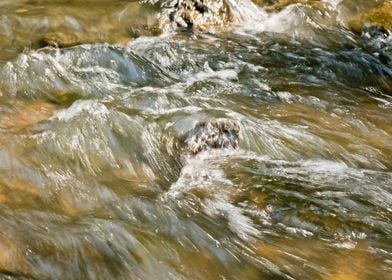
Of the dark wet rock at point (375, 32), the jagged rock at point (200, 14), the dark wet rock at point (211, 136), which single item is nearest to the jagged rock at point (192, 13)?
the jagged rock at point (200, 14)

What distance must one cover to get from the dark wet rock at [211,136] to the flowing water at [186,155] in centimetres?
10

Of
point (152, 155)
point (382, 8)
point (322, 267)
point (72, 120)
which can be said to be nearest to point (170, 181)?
point (152, 155)

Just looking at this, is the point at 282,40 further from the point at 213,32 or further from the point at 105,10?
the point at 105,10

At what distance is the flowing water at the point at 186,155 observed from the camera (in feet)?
12.9

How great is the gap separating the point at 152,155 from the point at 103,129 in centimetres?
68

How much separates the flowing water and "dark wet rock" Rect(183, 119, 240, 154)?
3.8 inches

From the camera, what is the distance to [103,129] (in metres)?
5.89

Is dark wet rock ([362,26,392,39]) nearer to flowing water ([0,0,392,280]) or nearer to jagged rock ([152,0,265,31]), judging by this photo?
flowing water ([0,0,392,280])

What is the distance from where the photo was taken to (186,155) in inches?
227

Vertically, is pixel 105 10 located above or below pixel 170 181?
above

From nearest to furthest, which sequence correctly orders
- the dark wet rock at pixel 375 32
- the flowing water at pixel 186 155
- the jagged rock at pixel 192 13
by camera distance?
the flowing water at pixel 186 155
the jagged rock at pixel 192 13
the dark wet rock at pixel 375 32

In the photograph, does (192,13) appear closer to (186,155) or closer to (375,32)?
(375,32)

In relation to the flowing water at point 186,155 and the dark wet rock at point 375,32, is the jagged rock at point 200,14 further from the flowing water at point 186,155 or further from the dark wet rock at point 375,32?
the dark wet rock at point 375,32

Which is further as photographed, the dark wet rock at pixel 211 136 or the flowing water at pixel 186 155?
the dark wet rock at pixel 211 136
